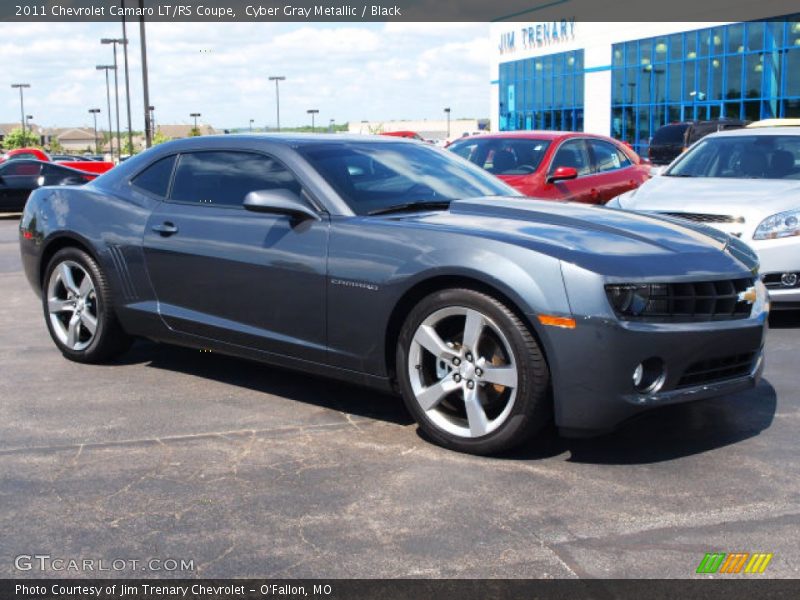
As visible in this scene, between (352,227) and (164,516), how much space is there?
173cm

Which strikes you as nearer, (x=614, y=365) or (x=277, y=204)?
(x=614, y=365)

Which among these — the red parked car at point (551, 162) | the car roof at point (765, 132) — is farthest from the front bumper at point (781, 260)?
the red parked car at point (551, 162)

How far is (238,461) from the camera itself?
171 inches

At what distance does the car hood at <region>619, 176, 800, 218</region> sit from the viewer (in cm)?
750

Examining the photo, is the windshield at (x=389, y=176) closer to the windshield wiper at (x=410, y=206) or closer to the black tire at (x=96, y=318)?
the windshield wiper at (x=410, y=206)

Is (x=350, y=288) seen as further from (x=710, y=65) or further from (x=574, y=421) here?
(x=710, y=65)

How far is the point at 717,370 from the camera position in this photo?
171 inches

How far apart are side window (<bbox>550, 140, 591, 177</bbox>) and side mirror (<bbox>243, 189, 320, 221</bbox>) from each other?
6.61 metres

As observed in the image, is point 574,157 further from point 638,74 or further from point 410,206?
point 638,74

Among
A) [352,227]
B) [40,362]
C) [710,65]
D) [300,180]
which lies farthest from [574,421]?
[710,65]

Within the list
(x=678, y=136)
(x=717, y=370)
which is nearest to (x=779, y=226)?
(x=717, y=370)

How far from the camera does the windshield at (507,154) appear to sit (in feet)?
36.8

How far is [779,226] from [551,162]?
4129 mm

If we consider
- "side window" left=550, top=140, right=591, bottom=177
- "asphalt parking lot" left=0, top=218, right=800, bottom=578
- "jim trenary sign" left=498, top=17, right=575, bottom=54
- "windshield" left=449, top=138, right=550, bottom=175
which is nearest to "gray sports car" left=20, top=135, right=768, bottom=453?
"asphalt parking lot" left=0, top=218, right=800, bottom=578
